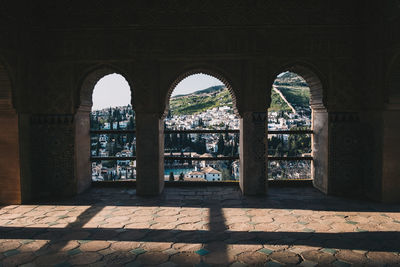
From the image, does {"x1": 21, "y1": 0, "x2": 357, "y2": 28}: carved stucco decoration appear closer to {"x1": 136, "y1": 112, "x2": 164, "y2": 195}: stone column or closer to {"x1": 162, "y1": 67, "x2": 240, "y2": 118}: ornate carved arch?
{"x1": 162, "y1": 67, "x2": 240, "y2": 118}: ornate carved arch

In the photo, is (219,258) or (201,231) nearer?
(219,258)

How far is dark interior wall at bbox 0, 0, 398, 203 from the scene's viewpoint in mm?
6762

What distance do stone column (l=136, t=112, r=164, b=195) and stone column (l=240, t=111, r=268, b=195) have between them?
6.53ft

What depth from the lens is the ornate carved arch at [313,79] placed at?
6895mm

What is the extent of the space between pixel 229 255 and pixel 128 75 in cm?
466

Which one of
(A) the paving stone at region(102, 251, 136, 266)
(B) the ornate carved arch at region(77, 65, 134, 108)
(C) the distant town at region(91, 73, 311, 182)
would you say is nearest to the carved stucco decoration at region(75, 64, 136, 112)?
(B) the ornate carved arch at region(77, 65, 134, 108)

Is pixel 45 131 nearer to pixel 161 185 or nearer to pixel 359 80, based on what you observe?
pixel 161 185

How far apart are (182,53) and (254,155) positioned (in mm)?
2823

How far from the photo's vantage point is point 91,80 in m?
7.36

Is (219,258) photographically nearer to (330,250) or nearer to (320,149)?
(330,250)

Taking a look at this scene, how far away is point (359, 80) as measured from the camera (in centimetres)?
682

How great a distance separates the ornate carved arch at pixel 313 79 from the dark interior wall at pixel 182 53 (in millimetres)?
76

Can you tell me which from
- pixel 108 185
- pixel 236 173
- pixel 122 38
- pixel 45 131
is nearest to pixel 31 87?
pixel 45 131

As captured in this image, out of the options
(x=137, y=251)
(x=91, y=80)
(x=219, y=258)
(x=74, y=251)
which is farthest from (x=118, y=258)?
(x=91, y=80)
